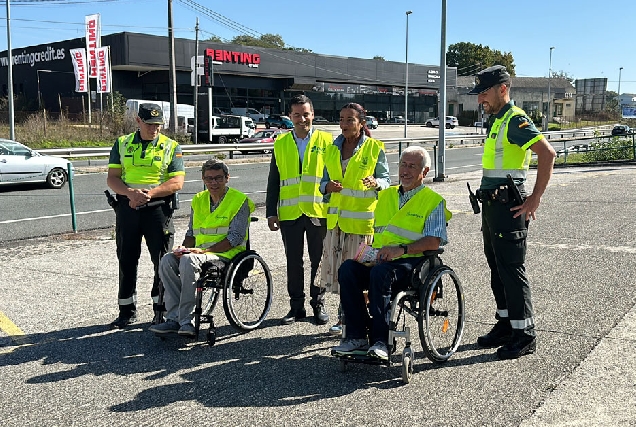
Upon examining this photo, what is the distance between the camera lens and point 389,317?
437cm

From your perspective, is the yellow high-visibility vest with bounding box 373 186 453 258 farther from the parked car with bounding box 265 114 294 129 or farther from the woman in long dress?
the parked car with bounding box 265 114 294 129

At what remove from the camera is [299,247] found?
19.2 feet

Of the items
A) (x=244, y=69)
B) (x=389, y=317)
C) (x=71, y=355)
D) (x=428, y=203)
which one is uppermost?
(x=244, y=69)

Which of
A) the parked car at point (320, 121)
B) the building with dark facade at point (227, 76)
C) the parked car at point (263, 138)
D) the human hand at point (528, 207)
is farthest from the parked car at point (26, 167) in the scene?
the parked car at point (320, 121)

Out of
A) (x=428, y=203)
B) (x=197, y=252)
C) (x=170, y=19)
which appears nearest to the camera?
(x=428, y=203)

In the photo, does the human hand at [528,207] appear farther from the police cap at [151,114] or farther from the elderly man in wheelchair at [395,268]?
the police cap at [151,114]

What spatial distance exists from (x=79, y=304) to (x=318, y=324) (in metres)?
2.40

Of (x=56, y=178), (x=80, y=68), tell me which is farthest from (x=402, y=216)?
(x=80, y=68)

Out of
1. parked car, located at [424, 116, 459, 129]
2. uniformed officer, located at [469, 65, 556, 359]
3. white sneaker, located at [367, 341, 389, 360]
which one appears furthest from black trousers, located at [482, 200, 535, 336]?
parked car, located at [424, 116, 459, 129]

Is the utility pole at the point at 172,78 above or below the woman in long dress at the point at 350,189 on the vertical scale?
above

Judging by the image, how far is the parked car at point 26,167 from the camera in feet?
55.9

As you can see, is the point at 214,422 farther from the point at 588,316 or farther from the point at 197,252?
the point at 588,316

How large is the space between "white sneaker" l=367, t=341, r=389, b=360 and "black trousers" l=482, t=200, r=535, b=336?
108 cm

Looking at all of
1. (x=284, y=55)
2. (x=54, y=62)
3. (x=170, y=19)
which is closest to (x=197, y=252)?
(x=170, y=19)
